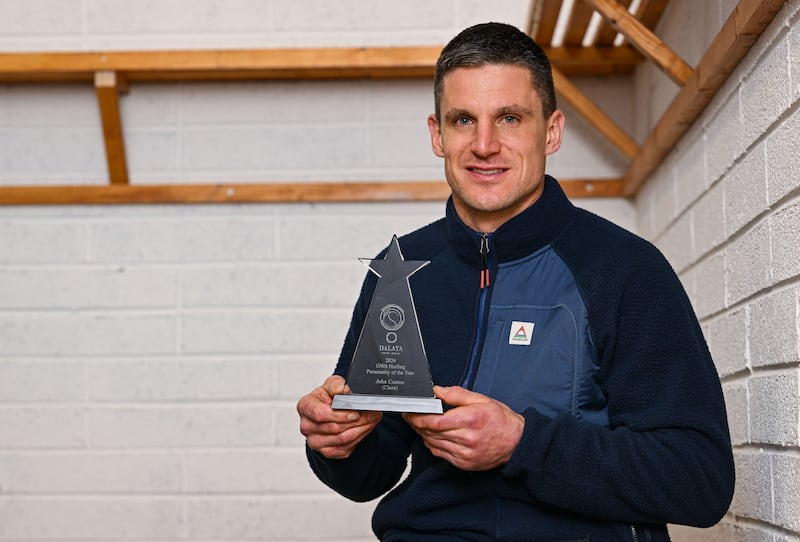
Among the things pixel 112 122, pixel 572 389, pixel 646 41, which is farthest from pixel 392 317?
pixel 112 122

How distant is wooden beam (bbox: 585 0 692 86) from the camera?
8.25 ft

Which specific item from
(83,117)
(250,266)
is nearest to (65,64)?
(83,117)

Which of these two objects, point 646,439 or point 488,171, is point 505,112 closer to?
point 488,171

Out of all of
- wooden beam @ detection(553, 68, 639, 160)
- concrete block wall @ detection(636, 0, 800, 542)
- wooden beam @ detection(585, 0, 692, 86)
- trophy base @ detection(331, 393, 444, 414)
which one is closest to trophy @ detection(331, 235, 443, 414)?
trophy base @ detection(331, 393, 444, 414)

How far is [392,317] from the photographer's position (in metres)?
1.61

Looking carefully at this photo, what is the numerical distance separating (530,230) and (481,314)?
163 mm

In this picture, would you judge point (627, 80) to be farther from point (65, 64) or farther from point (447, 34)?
point (65, 64)

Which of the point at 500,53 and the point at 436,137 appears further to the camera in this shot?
the point at 436,137

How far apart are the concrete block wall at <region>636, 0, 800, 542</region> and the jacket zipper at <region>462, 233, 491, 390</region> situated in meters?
0.50

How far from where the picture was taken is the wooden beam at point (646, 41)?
8.25 feet

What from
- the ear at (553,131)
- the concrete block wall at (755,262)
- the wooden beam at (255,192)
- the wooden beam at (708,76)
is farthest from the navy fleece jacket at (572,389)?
the wooden beam at (255,192)

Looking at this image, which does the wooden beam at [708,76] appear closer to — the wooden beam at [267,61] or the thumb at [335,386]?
the wooden beam at [267,61]

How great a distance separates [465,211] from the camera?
181 cm

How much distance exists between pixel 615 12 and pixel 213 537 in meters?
2.10
